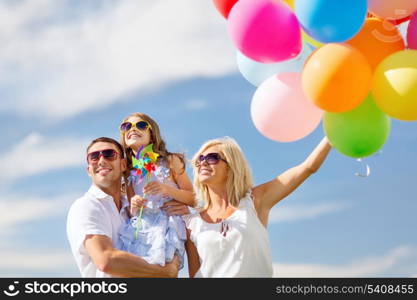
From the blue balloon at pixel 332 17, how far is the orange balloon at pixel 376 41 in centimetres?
27

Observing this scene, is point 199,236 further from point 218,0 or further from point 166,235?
point 218,0

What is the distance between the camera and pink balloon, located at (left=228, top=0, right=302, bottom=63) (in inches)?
218

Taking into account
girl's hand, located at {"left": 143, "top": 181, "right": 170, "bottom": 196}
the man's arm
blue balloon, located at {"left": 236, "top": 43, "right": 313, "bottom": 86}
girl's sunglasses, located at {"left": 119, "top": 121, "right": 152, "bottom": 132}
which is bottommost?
the man's arm

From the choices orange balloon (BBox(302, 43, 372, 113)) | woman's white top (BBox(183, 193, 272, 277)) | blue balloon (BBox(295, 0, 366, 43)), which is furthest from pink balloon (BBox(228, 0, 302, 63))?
woman's white top (BBox(183, 193, 272, 277))

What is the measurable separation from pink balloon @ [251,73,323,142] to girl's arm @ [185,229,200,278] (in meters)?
1.56

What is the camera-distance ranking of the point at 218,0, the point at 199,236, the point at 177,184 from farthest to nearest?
1. the point at 177,184
2. the point at 199,236
3. the point at 218,0

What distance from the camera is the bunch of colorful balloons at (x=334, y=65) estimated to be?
530 centimetres

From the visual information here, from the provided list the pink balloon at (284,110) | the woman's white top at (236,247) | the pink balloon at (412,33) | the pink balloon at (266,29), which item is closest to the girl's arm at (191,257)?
the woman's white top at (236,247)

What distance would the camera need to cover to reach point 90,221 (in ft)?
21.5

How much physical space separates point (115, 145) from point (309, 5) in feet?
8.72

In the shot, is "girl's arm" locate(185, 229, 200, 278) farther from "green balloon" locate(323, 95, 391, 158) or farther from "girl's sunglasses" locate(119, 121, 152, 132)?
"green balloon" locate(323, 95, 391, 158)

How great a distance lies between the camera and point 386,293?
650 cm

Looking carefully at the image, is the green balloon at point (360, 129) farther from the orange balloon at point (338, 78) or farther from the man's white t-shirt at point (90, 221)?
the man's white t-shirt at point (90, 221)

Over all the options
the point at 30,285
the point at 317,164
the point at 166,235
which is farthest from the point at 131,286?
the point at 317,164
